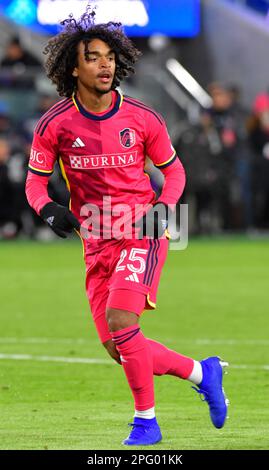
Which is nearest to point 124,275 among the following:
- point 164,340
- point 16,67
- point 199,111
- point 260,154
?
point 164,340

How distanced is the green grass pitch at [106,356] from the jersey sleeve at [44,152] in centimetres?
159

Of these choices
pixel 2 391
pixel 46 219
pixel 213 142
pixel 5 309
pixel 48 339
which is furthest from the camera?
pixel 213 142

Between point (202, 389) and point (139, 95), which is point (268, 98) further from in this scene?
point (202, 389)

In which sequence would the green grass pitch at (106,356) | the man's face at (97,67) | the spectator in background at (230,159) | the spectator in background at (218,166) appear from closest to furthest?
the man's face at (97,67) < the green grass pitch at (106,356) < the spectator in background at (218,166) < the spectator in background at (230,159)

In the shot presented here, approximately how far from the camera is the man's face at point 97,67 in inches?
321

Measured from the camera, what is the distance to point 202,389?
8414 mm

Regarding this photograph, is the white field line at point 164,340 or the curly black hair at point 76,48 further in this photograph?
the white field line at point 164,340

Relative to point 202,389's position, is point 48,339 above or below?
below

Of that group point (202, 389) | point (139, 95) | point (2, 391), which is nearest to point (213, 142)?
point (139, 95)

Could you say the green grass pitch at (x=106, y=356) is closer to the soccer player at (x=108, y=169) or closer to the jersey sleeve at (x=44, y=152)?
the soccer player at (x=108, y=169)

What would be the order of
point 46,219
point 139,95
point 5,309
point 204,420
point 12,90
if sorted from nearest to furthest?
point 46,219
point 204,420
point 5,309
point 12,90
point 139,95

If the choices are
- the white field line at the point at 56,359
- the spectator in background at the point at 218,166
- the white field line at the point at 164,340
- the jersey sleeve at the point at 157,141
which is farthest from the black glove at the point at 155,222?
the spectator in background at the point at 218,166
